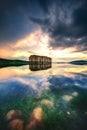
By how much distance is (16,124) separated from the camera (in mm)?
5812

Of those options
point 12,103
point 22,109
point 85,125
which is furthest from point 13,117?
point 85,125

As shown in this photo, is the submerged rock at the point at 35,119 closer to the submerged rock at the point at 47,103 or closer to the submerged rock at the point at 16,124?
the submerged rock at the point at 16,124

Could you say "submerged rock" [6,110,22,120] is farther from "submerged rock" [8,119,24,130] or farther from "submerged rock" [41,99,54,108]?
"submerged rock" [41,99,54,108]

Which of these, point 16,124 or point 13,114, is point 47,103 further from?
point 16,124

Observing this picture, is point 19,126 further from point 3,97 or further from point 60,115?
point 3,97

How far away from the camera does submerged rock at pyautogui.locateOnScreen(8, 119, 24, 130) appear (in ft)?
18.1

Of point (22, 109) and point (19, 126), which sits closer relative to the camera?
point (19, 126)

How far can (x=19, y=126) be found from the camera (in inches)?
223

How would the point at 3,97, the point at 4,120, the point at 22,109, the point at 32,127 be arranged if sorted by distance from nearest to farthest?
the point at 32,127
the point at 4,120
the point at 22,109
the point at 3,97

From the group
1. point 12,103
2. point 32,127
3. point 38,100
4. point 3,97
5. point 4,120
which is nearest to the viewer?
point 32,127

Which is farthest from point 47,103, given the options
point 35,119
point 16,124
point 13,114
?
point 16,124

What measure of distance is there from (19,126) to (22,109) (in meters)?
1.61

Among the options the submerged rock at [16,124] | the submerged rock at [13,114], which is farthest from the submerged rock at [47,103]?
the submerged rock at [16,124]

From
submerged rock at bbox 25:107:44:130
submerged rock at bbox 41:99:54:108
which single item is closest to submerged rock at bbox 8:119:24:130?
submerged rock at bbox 25:107:44:130
